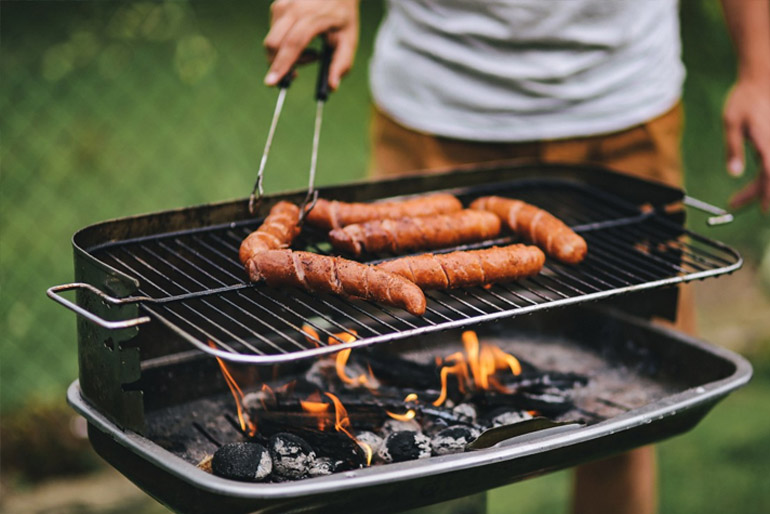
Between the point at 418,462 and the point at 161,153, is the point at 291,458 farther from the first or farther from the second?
the point at 161,153

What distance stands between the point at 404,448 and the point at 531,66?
5.00 ft

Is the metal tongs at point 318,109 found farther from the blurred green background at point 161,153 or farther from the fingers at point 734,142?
the blurred green background at point 161,153

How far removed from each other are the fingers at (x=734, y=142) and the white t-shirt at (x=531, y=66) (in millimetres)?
257

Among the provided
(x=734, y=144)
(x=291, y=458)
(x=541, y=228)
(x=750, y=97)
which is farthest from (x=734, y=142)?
(x=291, y=458)

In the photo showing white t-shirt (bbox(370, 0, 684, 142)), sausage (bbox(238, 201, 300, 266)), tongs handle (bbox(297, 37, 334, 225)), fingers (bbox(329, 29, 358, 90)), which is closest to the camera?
sausage (bbox(238, 201, 300, 266))

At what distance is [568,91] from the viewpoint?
3188 millimetres

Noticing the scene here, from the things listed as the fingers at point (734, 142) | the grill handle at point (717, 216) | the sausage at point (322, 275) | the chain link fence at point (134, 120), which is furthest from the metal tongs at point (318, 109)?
the chain link fence at point (134, 120)

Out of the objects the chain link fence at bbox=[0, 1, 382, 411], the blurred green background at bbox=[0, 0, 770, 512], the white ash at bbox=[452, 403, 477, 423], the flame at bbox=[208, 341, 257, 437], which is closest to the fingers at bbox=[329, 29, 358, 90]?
the flame at bbox=[208, 341, 257, 437]

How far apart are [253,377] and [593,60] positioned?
5.27 ft

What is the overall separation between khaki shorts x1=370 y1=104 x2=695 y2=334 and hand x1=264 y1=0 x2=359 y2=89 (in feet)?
2.02

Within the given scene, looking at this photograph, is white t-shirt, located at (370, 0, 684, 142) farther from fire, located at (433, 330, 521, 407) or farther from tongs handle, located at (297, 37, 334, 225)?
fire, located at (433, 330, 521, 407)

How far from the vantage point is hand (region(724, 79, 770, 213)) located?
3131 millimetres

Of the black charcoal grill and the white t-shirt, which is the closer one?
the black charcoal grill

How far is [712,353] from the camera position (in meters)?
2.74
